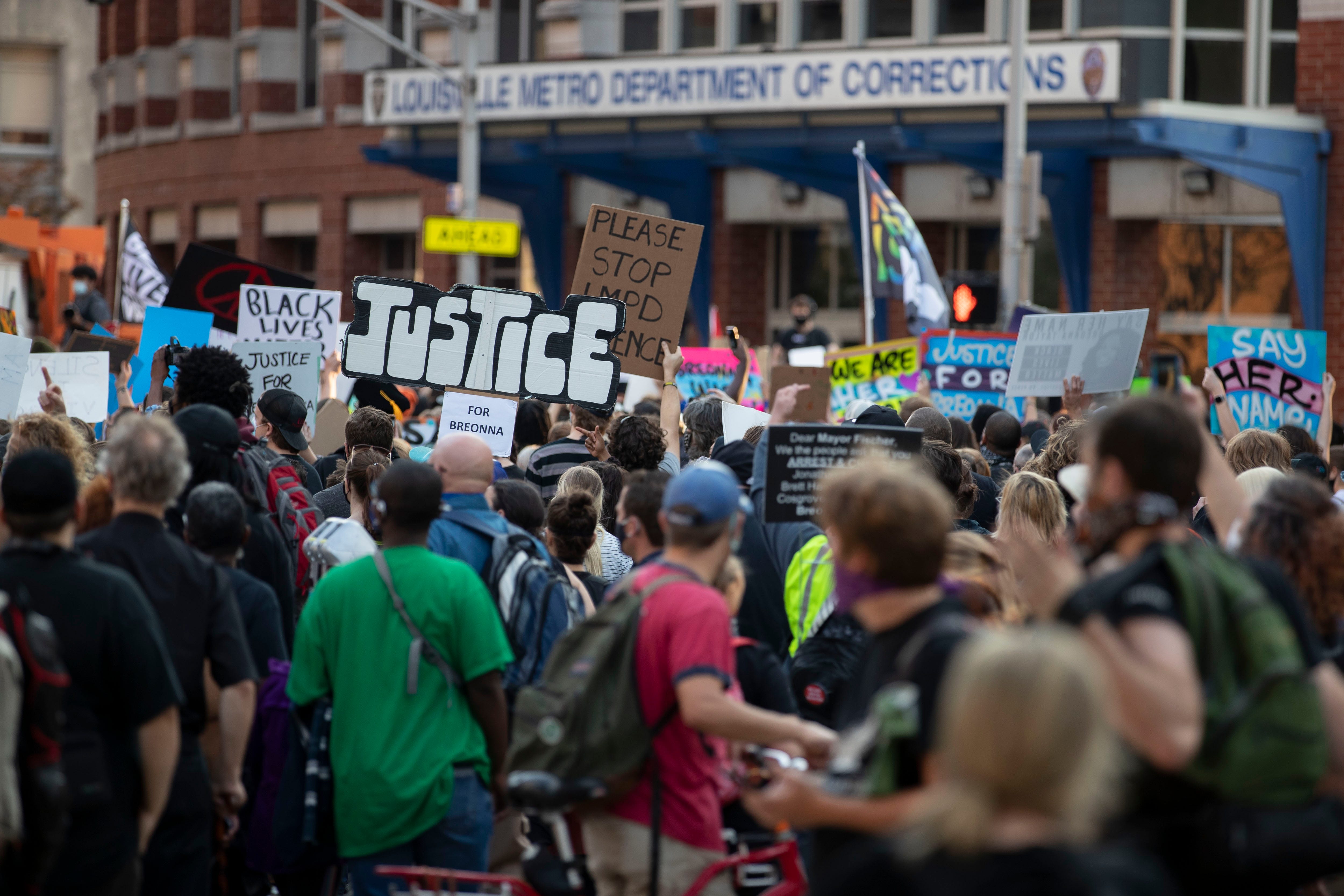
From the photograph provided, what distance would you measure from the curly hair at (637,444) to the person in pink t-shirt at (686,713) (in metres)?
3.08

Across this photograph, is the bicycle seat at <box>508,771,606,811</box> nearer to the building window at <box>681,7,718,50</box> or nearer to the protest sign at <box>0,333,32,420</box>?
the protest sign at <box>0,333,32,420</box>

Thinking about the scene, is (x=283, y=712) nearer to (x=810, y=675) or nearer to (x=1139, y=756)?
(x=810, y=675)

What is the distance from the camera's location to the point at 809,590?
5633 millimetres

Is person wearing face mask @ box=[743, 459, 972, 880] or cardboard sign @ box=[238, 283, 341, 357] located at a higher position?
cardboard sign @ box=[238, 283, 341, 357]

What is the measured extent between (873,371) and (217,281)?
16.2ft

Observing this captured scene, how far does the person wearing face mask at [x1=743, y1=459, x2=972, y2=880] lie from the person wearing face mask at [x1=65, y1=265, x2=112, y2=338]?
12.7 metres

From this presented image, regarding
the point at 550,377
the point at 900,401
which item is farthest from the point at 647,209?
the point at 550,377

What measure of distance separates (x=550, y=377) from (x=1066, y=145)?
13219 millimetres

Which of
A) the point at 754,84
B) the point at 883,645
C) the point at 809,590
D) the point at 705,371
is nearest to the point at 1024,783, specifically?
the point at 883,645

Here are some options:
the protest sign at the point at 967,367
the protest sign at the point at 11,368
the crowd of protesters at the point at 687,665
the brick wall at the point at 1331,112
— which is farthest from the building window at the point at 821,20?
the crowd of protesters at the point at 687,665

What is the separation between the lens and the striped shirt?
26.9 ft

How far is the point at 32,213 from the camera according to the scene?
39.8 meters

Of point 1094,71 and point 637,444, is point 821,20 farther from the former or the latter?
point 637,444

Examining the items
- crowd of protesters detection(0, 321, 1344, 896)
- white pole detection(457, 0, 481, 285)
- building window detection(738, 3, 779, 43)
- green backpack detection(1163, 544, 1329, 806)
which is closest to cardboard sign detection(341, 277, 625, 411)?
crowd of protesters detection(0, 321, 1344, 896)
